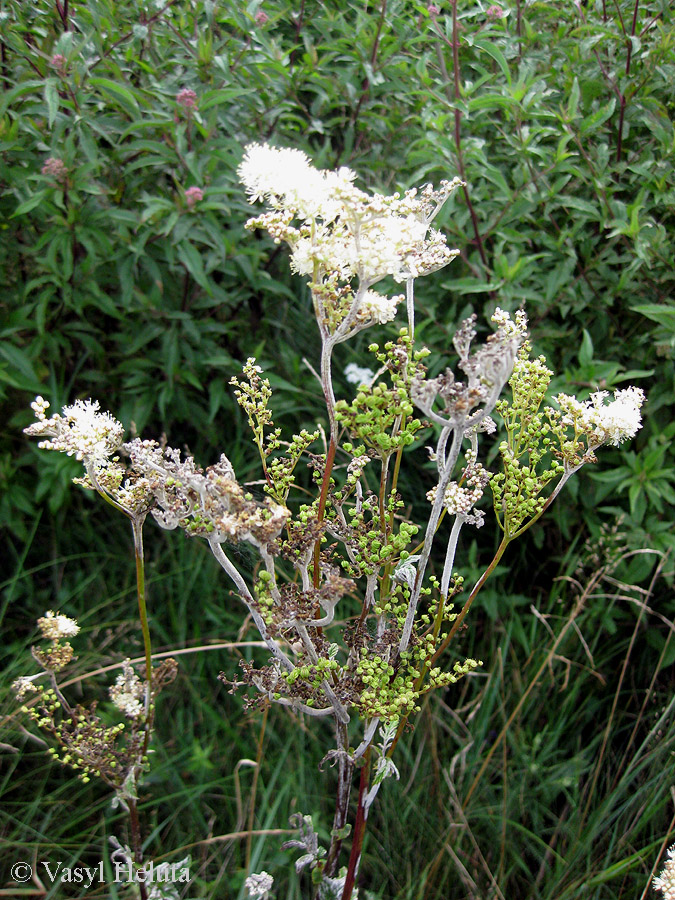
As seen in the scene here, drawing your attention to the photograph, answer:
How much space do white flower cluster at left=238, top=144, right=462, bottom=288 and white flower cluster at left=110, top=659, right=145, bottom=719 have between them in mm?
779

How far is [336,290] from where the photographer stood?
902 millimetres

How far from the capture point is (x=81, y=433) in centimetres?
96

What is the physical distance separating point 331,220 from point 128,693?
894mm

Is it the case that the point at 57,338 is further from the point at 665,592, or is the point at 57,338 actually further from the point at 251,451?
the point at 665,592

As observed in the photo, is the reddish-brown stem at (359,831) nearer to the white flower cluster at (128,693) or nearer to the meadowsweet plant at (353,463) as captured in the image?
the meadowsweet plant at (353,463)

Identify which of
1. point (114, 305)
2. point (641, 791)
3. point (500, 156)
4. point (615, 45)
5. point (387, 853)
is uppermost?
point (615, 45)

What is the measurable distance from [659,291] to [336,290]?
169 cm

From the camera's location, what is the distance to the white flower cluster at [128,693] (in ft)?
4.02

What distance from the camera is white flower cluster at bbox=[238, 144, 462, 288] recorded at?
81cm

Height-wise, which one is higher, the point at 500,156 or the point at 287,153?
the point at 500,156

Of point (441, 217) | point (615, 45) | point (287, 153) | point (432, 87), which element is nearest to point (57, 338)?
point (441, 217)

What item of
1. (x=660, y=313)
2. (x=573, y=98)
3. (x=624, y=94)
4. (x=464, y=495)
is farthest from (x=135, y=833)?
(x=624, y=94)

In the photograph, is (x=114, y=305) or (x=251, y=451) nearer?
(x=114, y=305)

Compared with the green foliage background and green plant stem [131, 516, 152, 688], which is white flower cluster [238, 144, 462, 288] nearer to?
green plant stem [131, 516, 152, 688]
